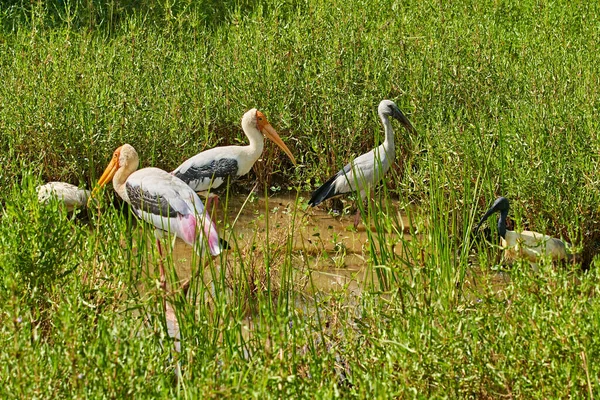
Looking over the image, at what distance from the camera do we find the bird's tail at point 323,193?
6621 mm

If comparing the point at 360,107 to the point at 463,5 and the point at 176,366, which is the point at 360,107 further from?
the point at 176,366

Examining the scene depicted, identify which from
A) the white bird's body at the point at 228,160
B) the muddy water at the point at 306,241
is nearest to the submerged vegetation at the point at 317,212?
the muddy water at the point at 306,241

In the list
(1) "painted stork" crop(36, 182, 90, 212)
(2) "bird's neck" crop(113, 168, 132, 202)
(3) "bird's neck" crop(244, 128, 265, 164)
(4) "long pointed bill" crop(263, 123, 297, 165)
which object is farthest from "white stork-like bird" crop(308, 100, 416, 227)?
(1) "painted stork" crop(36, 182, 90, 212)

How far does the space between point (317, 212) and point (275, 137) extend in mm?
620

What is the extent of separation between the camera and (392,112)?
681cm

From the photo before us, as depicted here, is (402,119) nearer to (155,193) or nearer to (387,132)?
(387,132)

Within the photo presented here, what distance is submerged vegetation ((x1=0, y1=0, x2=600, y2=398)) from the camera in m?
3.21

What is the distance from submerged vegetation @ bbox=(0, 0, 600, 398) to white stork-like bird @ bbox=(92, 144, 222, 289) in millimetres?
165

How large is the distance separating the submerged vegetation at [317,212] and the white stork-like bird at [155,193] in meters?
0.17

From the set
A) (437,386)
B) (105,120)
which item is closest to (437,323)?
(437,386)

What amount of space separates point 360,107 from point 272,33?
112 cm

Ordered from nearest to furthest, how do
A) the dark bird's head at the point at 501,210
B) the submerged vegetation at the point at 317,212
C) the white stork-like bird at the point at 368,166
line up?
the submerged vegetation at the point at 317,212 → the dark bird's head at the point at 501,210 → the white stork-like bird at the point at 368,166

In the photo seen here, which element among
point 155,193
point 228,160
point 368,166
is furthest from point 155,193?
point 368,166

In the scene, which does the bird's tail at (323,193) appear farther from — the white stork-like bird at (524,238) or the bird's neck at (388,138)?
the white stork-like bird at (524,238)
